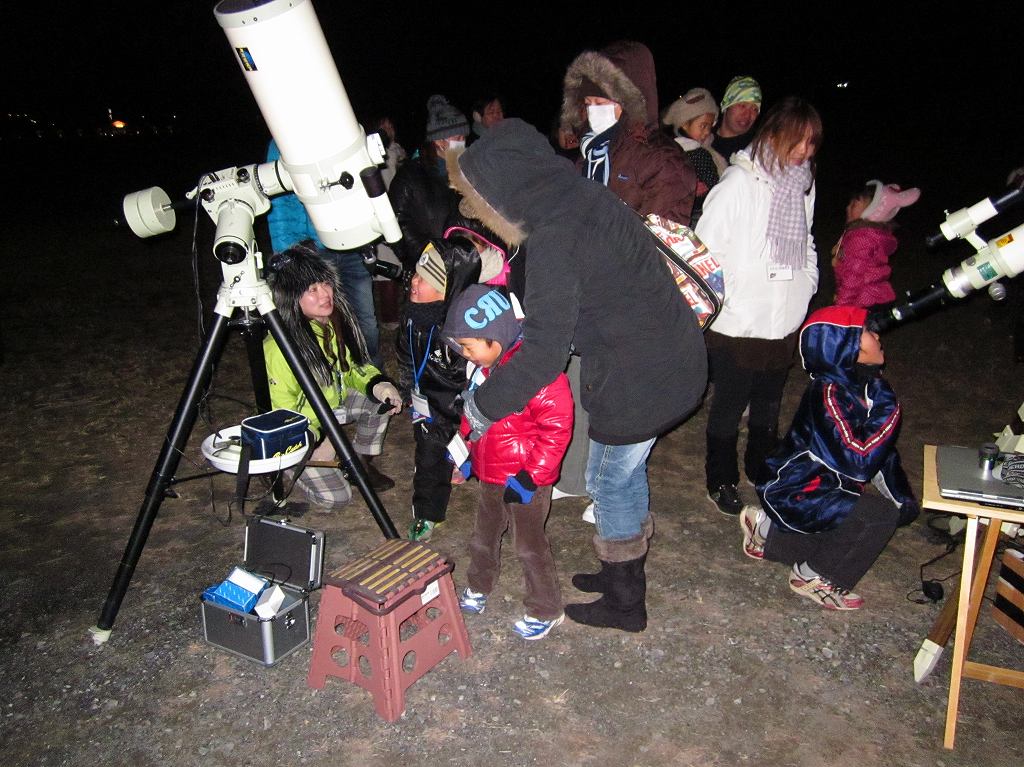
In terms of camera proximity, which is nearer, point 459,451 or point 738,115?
point 459,451

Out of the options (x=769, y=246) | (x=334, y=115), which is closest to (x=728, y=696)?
(x=769, y=246)

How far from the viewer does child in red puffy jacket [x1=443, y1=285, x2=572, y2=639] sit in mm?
2451

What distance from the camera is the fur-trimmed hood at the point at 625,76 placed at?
306 centimetres

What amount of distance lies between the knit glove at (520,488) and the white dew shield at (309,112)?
41.3 inches

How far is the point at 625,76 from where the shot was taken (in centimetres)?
306

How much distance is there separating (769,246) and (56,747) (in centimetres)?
336

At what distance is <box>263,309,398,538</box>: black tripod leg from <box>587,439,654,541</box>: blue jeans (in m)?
0.88

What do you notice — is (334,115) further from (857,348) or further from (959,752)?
(959,752)

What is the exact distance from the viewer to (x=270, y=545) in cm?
304

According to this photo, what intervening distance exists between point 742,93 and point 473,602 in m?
3.36

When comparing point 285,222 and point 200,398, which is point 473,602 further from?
point 285,222

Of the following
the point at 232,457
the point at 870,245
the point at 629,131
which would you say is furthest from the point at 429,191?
the point at 870,245

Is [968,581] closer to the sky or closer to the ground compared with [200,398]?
closer to the ground

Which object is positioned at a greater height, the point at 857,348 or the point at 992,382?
the point at 857,348
